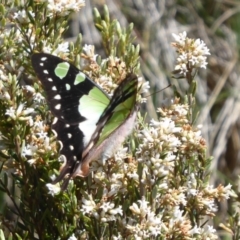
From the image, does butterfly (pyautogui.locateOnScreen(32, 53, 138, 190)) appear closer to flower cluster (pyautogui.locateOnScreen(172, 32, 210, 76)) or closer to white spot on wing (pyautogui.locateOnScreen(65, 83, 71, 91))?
white spot on wing (pyautogui.locateOnScreen(65, 83, 71, 91))

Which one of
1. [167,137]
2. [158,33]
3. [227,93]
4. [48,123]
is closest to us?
[167,137]

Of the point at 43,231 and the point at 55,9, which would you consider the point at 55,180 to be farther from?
the point at 55,9

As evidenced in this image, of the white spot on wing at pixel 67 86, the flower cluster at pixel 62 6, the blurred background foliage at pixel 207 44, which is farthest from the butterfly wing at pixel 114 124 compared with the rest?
the blurred background foliage at pixel 207 44

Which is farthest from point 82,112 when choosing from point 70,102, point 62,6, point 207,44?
point 207,44

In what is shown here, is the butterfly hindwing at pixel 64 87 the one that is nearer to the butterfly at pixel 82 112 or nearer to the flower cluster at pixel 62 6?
the butterfly at pixel 82 112

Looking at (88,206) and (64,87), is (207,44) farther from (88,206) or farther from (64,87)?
(88,206)

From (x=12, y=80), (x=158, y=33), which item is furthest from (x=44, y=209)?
(x=158, y=33)
